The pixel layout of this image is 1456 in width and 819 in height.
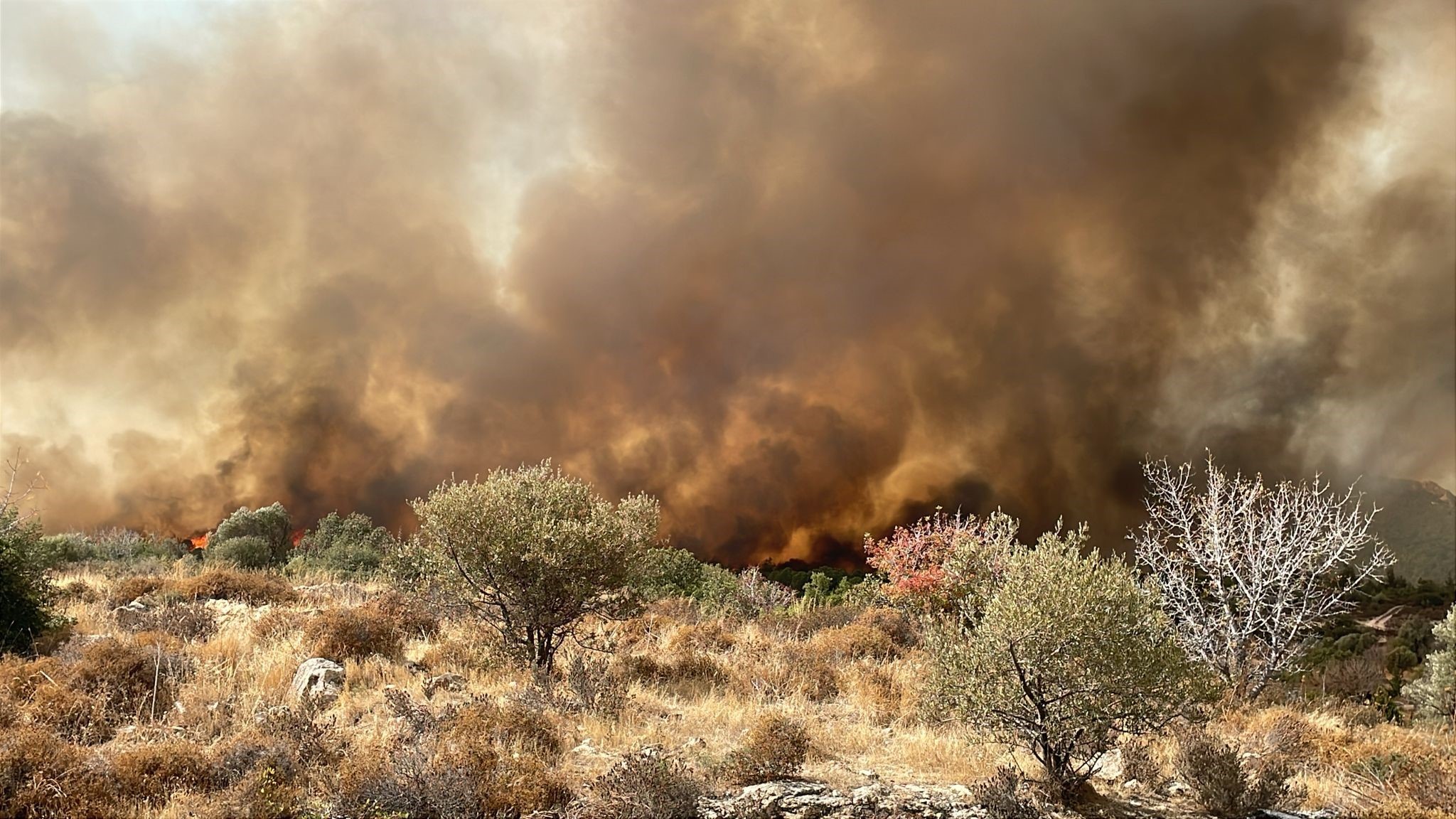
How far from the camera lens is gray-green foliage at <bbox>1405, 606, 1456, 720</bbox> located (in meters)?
22.6

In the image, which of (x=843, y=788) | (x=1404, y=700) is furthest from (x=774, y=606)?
(x=1404, y=700)

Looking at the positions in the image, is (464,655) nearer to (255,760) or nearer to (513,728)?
(513,728)

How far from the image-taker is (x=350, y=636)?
14961mm

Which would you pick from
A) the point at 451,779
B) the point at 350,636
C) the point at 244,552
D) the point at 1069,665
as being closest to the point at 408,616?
the point at 350,636

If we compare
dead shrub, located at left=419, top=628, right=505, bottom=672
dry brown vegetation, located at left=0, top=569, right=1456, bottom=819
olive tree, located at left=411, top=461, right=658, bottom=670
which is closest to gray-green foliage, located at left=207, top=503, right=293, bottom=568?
dry brown vegetation, located at left=0, top=569, right=1456, bottom=819

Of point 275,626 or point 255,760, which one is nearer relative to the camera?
point 255,760

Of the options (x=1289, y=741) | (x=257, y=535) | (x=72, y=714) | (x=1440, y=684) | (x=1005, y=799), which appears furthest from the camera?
(x=257, y=535)

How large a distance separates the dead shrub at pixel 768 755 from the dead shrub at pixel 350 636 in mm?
8049

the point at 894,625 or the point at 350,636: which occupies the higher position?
the point at 894,625

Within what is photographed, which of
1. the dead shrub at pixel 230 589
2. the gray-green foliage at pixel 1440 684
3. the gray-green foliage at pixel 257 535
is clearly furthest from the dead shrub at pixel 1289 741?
the gray-green foliage at pixel 257 535

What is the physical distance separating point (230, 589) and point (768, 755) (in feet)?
53.4

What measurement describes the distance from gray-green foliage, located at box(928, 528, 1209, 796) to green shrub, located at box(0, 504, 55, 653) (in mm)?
15759

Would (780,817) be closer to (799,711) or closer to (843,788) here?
(843,788)

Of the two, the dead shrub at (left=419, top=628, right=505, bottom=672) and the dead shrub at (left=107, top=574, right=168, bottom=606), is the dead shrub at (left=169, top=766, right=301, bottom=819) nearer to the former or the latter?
the dead shrub at (left=419, top=628, right=505, bottom=672)
